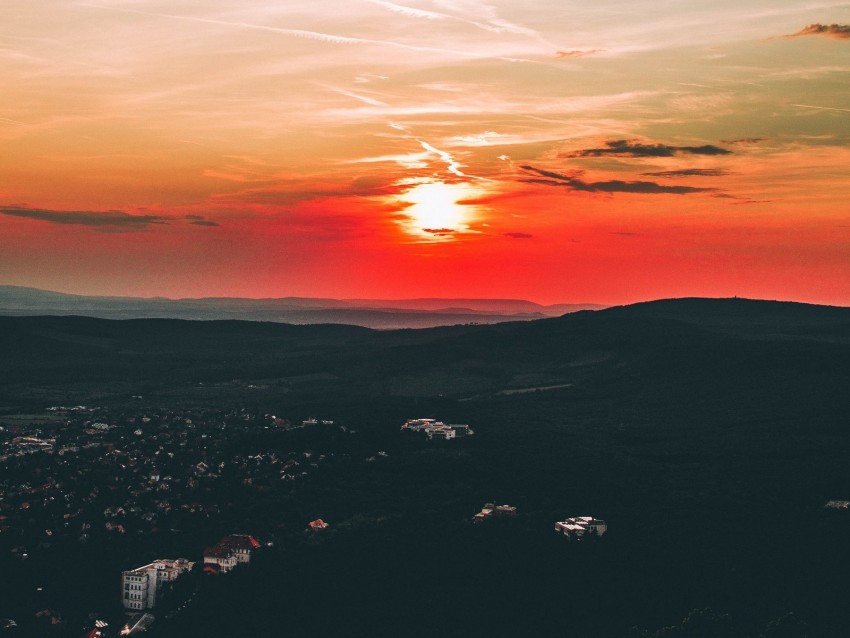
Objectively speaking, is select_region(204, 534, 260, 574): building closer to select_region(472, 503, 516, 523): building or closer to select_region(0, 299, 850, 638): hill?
select_region(0, 299, 850, 638): hill

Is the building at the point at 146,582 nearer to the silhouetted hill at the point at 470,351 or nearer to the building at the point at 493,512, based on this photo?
the building at the point at 493,512

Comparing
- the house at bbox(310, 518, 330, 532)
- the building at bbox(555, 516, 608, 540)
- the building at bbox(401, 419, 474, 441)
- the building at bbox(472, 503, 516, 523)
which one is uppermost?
the building at bbox(401, 419, 474, 441)

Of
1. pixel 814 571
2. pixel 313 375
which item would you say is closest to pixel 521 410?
pixel 313 375

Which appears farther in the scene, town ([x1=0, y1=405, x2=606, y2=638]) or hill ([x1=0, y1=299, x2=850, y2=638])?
town ([x1=0, y1=405, x2=606, y2=638])

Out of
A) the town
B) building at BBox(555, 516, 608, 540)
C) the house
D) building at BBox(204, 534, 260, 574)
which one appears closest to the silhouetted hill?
the town

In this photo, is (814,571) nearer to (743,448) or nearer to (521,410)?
(743,448)

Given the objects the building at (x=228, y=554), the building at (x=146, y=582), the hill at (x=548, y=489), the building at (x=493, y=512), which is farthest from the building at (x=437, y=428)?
the building at (x=146, y=582)
